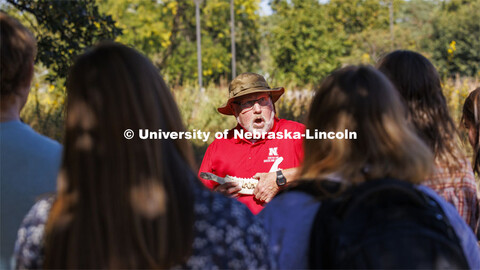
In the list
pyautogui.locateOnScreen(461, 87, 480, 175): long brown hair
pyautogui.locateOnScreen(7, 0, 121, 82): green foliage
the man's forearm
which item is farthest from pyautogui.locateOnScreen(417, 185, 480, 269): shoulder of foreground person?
pyautogui.locateOnScreen(7, 0, 121, 82): green foliage

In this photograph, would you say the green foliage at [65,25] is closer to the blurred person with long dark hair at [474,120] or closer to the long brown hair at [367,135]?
the blurred person with long dark hair at [474,120]

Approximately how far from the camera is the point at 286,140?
4.02 metres

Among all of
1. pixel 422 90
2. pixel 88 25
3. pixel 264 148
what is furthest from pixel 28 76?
pixel 88 25

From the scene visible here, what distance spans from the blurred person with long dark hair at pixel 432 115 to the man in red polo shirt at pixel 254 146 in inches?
54.1

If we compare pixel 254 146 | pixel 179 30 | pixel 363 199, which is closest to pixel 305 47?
pixel 179 30

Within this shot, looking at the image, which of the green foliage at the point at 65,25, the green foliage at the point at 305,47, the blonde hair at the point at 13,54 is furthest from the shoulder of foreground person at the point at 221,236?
the green foliage at the point at 305,47

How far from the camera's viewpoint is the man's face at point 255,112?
4102 millimetres

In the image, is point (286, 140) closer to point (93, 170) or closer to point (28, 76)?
point (28, 76)

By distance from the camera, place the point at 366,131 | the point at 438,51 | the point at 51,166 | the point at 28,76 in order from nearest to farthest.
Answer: the point at 366,131 < the point at 51,166 < the point at 28,76 < the point at 438,51

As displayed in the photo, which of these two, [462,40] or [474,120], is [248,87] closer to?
[474,120]

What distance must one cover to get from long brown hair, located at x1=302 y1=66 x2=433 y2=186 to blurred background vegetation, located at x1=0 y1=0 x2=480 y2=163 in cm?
264

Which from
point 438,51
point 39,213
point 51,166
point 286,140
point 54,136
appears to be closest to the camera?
point 39,213

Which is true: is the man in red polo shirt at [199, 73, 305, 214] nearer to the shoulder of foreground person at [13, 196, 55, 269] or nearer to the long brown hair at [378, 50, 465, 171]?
the long brown hair at [378, 50, 465, 171]

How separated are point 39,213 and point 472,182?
1.93 meters
